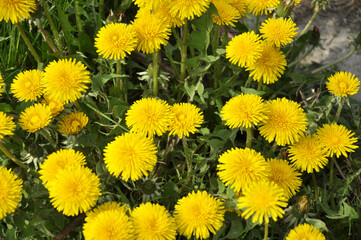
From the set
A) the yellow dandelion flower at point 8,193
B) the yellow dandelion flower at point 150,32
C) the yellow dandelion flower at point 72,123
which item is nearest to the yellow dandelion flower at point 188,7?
the yellow dandelion flower at point 150,32

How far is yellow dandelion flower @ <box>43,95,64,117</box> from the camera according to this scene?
1.87 m

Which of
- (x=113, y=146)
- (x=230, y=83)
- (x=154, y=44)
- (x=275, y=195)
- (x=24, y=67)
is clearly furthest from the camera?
(x=24, y=67)

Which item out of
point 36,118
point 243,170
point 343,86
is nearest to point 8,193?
point 36,118

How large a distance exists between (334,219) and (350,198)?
26 cm

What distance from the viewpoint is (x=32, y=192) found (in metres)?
1.73

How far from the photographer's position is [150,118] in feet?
5.58

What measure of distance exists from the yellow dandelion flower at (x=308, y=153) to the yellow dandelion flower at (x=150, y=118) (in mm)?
575

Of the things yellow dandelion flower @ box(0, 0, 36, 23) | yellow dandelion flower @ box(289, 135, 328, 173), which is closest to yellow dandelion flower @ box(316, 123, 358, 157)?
yellow dandelion flower @ box(289, 135, 328, 173)

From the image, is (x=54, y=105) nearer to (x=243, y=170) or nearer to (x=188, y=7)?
(x=188, y=7)

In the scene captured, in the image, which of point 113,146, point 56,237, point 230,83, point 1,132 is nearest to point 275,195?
point 113,146

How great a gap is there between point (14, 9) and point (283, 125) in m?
→ 1.24

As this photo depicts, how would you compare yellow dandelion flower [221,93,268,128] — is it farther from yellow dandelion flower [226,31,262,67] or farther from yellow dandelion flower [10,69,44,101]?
yellow dandelion flower [10,69,44,101]

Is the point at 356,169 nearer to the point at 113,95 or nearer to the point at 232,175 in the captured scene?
the point at 232,175

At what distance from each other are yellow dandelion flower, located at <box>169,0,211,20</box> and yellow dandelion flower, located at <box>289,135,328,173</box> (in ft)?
2.35
